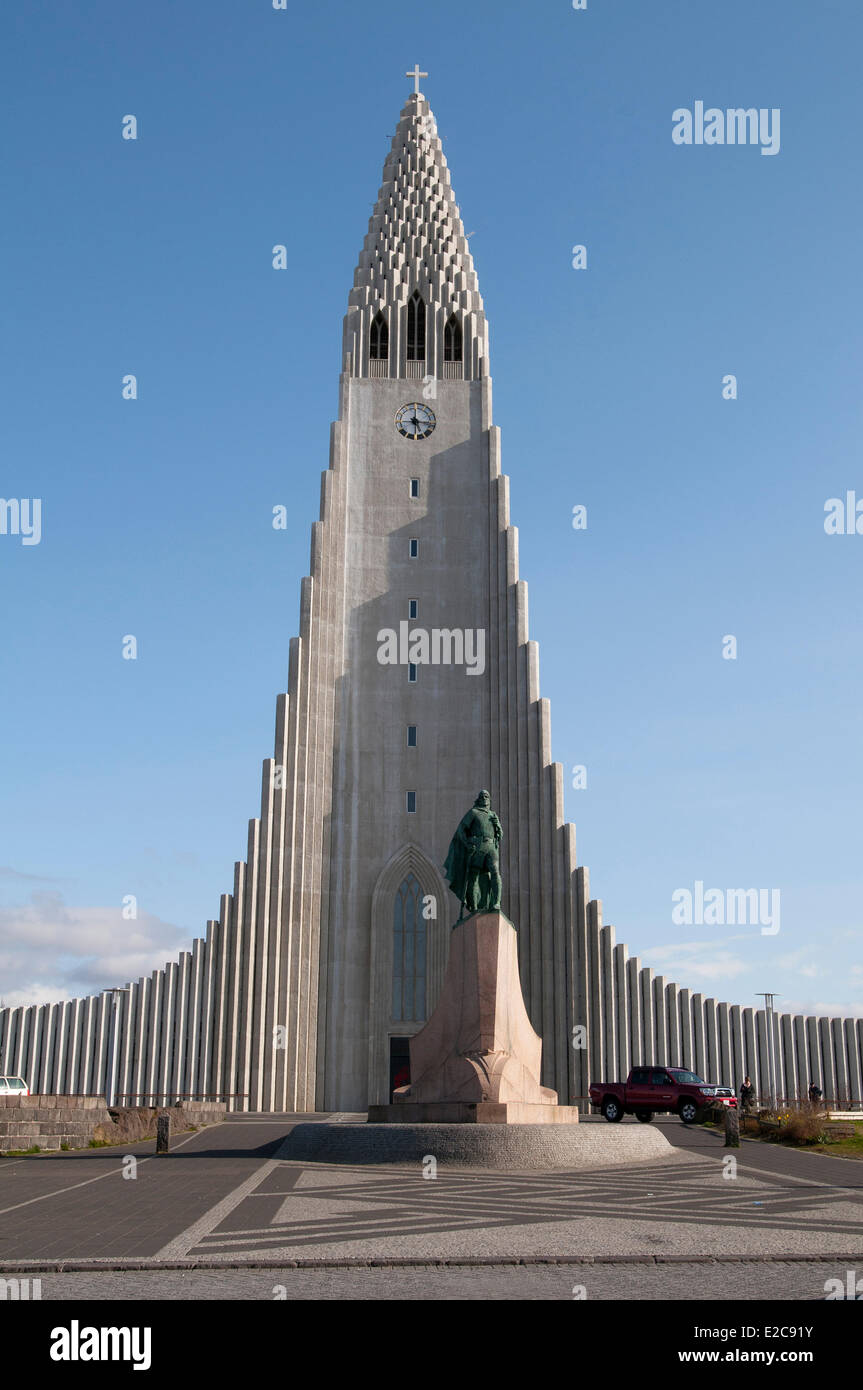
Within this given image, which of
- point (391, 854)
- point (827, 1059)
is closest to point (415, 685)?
point (391, 854)

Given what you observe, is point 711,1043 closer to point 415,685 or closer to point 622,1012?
point 622,1012

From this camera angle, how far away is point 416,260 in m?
50.1

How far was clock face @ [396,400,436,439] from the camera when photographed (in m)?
47.1

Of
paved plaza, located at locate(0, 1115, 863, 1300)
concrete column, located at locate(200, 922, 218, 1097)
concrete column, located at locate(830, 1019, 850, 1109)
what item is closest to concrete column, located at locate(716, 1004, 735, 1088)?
concrete column, located at locate(830, 1019, 850, 1109)

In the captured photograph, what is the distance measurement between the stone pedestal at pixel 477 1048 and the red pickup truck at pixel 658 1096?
9106mm

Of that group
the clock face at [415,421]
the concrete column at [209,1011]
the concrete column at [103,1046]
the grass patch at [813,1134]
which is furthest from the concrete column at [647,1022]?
the clock face at [415,421]

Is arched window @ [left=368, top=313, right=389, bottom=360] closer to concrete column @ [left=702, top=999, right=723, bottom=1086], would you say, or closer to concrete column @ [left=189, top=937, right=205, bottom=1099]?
concrete column @ [left=189, top=937, right=205, bottom=1099]

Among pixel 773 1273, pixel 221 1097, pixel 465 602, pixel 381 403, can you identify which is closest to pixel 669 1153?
pixel 773 1273

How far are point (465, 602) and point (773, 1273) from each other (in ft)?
125

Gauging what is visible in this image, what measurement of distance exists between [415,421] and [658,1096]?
2726cm

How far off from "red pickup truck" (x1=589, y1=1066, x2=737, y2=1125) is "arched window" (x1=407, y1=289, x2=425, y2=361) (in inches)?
1161

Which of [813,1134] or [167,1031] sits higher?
[167,1031]

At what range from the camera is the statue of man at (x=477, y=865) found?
2188cm
